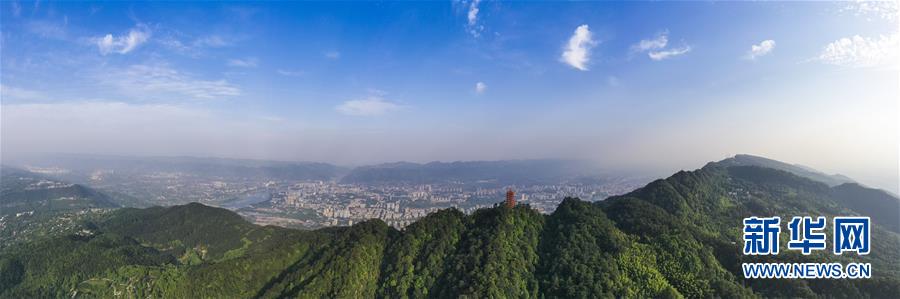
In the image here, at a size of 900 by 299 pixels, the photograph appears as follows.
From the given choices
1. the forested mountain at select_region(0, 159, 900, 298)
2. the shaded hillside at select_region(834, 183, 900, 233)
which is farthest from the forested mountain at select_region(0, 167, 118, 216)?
the shaded hillside at select_region(834, 183, 900, 233)

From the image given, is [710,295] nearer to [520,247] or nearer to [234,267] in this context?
[520,247]

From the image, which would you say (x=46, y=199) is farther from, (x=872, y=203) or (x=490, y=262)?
(x=872, y=203)

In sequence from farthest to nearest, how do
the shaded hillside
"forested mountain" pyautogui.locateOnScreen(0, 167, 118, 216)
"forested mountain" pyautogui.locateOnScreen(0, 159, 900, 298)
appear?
"forested mountain" pyautogui.locateOnScreen(0, 167, 118, 216) < the shaded hillside < "forested mountain" pyautogui.locateOnScreen(0, 159, 900, 298)

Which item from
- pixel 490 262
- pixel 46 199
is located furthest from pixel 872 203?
pixel 46 199

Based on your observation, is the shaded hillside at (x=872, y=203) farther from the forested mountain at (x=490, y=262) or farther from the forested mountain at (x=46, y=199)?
the forested mountain at (x=46, y=199)

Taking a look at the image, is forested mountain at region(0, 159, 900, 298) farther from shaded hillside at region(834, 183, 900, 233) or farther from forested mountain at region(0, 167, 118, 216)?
forested mountain at region(0, 167, 118, 216)

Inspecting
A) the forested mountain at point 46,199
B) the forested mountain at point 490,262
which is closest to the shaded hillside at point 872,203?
the forested mountain at point 490,262

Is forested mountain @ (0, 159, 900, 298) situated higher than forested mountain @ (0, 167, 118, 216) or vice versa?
forested mountain @ (0, 159, 900, 298)

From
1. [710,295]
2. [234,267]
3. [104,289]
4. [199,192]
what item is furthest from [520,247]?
[199,192]
